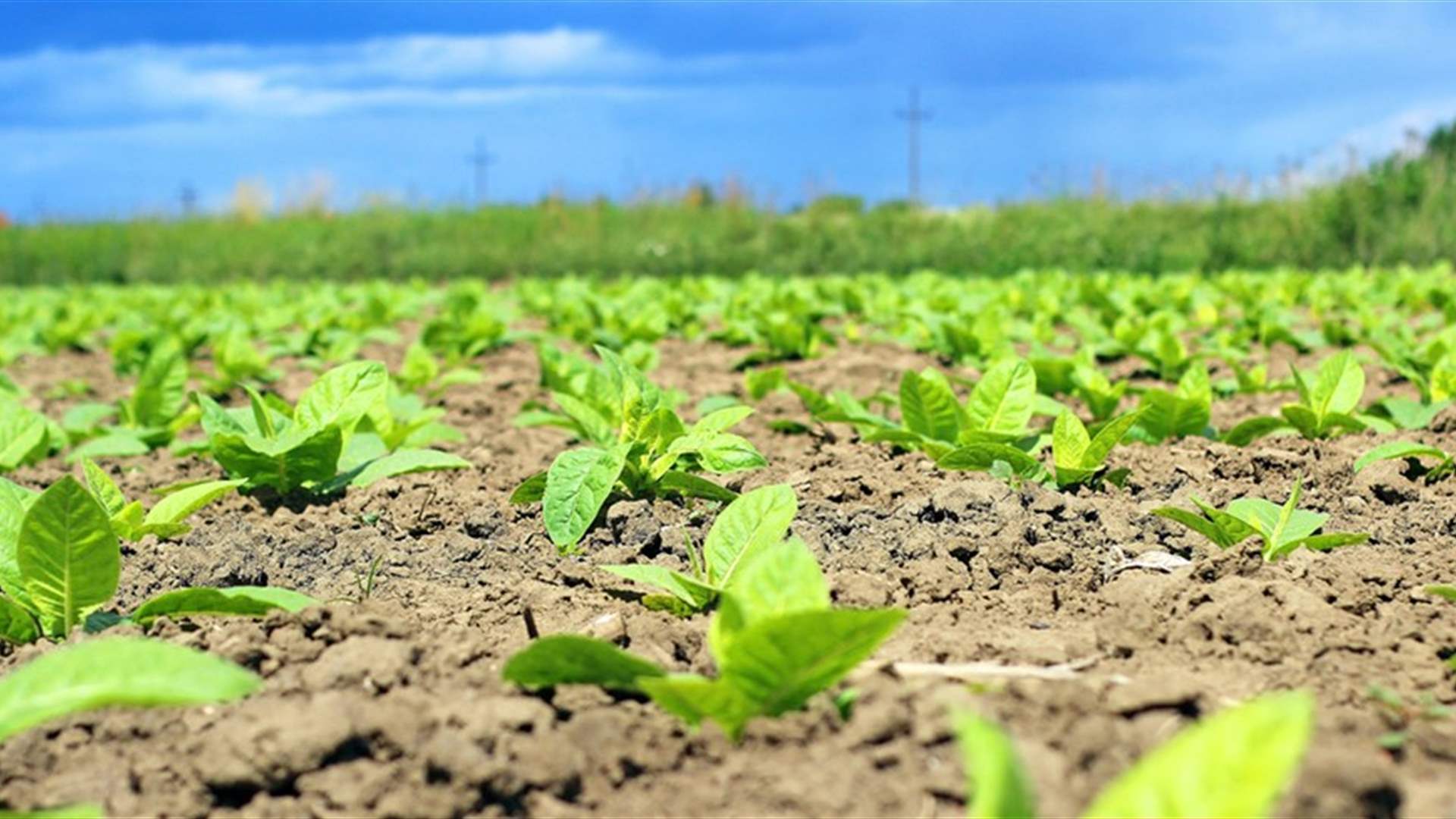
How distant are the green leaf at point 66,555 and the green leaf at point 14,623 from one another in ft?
0.08

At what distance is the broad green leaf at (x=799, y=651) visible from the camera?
1512 mm

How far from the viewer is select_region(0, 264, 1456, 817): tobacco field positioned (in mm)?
1503

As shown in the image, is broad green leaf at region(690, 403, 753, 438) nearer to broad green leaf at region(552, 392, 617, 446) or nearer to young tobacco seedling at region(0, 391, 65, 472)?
broad green leaf at region(552, 392, 617, 446)

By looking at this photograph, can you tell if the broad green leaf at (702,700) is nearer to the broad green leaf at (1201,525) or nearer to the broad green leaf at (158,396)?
the broad green leaf at (1201,525)

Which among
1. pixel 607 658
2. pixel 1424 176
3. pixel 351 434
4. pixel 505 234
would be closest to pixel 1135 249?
pixel 1424 176

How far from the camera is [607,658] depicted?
1.69 m

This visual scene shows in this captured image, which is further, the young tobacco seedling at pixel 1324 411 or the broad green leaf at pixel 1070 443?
the young tobacco seedling at pixel 1324 411

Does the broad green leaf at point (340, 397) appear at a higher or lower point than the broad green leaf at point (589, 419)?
higher

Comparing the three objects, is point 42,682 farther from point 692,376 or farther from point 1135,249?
point 1135,249

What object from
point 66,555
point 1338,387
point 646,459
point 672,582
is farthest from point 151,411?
point 1338,387

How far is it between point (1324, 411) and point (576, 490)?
2.21 meters

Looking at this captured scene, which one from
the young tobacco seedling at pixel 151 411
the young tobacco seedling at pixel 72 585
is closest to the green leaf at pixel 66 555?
the young tobacco seedling at pixel 72 585

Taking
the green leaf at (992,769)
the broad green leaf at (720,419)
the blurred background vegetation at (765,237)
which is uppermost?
the green leaf at (992,769)

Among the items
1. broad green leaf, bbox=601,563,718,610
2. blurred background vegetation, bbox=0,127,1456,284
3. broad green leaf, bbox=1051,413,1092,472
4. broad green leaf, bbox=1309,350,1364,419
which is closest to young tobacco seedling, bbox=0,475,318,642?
broad green leaf, bbox=601,563,718,610
